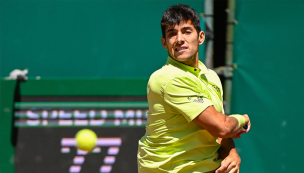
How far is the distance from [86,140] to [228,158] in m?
1.67

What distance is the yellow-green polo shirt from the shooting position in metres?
1.79

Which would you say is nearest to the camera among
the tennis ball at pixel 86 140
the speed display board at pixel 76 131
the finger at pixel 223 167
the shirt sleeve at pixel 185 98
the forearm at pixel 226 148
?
the shirt sleeve at pixel 185 98

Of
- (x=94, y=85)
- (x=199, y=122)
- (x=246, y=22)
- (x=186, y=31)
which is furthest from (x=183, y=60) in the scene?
(x=246, y=22)

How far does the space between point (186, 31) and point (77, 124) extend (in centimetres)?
190

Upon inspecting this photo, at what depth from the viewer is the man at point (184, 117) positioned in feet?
5.88

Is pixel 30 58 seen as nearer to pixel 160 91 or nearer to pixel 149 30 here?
pixel 149 30

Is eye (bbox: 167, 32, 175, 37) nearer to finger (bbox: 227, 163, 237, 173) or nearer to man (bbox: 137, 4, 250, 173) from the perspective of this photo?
man (bbox: 137, 4, 250, 173)

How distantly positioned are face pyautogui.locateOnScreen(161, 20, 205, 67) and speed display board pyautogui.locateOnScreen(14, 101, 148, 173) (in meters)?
1.55

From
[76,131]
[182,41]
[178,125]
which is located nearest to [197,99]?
[178,125]

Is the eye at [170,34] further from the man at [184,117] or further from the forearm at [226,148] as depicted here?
the forearm at [226,148]

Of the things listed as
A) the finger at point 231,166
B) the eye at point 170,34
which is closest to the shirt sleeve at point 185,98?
the eye at point 170,34

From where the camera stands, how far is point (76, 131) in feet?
11.4

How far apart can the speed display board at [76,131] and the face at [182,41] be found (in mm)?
1552

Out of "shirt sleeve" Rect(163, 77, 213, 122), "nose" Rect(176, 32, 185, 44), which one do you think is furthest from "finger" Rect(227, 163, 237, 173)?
"nose" Rect(176, 32, 185, 44)
